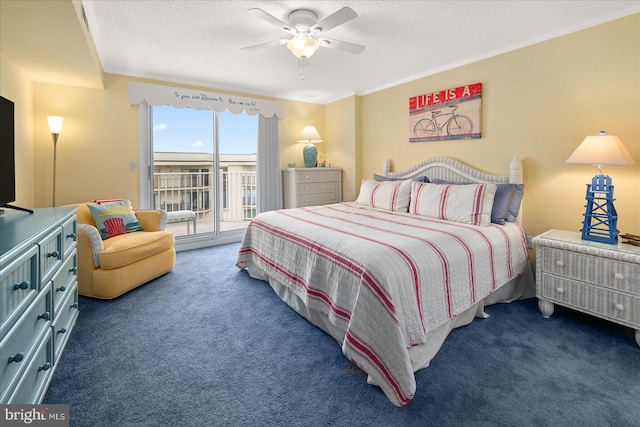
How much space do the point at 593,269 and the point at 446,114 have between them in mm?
2320

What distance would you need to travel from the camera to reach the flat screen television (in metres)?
1.87

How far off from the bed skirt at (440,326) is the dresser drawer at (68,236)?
1.57m

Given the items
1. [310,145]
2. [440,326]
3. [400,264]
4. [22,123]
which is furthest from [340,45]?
[22,123]

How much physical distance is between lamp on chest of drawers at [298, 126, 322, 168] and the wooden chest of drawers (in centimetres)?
32

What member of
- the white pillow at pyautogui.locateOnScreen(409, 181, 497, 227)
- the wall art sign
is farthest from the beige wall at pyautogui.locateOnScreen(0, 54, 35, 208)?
the wall art sign

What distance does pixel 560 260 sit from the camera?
242 cm

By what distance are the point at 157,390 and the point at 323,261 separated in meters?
1.21

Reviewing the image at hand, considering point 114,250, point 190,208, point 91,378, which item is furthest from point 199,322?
point 190,208

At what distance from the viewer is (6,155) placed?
1.95 meters

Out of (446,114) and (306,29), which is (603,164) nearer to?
(446,114)

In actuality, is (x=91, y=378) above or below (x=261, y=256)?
below

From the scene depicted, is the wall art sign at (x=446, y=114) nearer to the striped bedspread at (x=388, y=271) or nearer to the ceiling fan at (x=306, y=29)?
the striped bedspread at (x=388, y=271)

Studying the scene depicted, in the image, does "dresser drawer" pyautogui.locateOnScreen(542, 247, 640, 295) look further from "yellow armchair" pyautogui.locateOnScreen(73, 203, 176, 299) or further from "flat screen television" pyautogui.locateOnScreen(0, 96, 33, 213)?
"flat screen television" pyautogui.locateOnScreen(0, 96, 33, 213)

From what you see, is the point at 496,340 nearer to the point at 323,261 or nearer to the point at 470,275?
the point at 470,275
